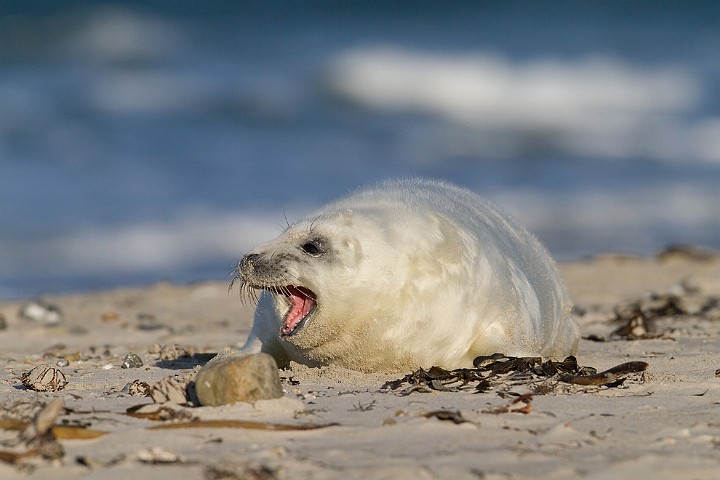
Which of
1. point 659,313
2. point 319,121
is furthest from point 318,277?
point 319,121

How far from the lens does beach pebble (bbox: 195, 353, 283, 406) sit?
143 inches

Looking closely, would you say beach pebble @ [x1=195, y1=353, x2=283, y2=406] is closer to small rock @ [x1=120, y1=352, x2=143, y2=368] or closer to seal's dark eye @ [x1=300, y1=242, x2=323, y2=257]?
seal's dark eye @ [x1=300, y1=242, x2=323, y2=257]

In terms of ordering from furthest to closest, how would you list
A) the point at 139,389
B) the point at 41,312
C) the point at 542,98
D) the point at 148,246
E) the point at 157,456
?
the point at 542,98
the point at 148,246
the point at 41,312
the point at 139,389
the point at 157,456

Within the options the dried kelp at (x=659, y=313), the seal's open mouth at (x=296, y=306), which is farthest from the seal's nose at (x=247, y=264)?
the dried kelp at (x=659, y=313)

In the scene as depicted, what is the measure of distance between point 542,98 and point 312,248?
65.9 ft

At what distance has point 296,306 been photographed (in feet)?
15.3

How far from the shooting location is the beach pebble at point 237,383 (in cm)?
363

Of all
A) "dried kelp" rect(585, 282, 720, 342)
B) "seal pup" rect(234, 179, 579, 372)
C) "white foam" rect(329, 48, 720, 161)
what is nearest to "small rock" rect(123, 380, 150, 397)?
"seal pup" rect(234, 179, 579, 372)

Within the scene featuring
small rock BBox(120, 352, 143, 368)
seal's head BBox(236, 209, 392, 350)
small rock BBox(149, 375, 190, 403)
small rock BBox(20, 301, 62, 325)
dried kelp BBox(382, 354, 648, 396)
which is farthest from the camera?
small rock BBox(20, 301, 62, 325)

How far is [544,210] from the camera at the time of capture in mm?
17281

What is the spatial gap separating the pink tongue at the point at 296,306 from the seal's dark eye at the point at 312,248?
0.17m

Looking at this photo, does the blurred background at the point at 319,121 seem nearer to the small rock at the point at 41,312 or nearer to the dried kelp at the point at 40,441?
the small rock at the point at 41,312

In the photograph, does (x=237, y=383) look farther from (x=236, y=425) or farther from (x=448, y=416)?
(x=448, y=416)

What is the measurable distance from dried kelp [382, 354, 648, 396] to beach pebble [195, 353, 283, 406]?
0.61 metres
